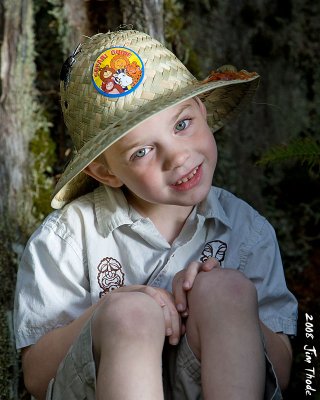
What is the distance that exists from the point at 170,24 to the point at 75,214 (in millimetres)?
1354

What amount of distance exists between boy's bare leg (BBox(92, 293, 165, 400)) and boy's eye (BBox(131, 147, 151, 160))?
1.70 ft

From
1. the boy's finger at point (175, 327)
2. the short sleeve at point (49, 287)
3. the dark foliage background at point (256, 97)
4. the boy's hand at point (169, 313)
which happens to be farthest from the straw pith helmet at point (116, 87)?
the dark foliage background at point (256, 97)

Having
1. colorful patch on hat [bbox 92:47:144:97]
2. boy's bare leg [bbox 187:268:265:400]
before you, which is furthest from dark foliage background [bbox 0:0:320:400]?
boy's bare leg [bbox 187:268:265:400]

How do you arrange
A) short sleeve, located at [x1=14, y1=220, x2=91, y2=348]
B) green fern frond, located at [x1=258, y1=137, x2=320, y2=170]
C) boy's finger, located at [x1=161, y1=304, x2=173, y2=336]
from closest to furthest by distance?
1. boy's finger, located at [x1=161, y1=304, x2=173, y2=336]
2. short sleeve, located at [x1=14, y1=220, x2=91, y2=348]
3. green fern frond, located at [x1=258, y1=137, x2=320, y2=170]

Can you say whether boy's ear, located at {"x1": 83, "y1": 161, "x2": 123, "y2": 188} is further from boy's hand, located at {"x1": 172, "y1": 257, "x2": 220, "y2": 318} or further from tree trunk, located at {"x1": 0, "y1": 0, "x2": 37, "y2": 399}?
tree trunk, located at {"x1": 0, "y1": 0, "x2": 37, "y2": 399}

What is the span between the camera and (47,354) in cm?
272

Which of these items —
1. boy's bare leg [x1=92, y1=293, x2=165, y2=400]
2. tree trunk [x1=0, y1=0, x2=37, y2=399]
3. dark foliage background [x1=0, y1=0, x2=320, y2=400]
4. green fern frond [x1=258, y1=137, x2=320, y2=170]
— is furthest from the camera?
dark foliage background [x1=0, y1=0, x2=320, y2=400]

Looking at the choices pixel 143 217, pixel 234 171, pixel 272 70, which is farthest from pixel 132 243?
pixel 272 70

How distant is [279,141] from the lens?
13.1 ft

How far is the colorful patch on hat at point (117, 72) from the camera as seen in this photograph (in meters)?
2.63

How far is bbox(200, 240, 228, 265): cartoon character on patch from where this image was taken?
2.95m

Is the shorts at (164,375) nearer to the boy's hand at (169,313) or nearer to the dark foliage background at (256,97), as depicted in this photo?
the boy's hand at (169,313)

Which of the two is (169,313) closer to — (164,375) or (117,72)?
(164,375)

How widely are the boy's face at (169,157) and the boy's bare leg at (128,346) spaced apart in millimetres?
447
